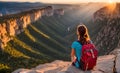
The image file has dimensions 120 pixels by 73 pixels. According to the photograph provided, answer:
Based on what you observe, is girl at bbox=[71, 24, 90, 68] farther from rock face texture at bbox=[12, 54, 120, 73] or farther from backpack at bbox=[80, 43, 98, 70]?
rock face texture at bbox=[12, 54, 120, 73]

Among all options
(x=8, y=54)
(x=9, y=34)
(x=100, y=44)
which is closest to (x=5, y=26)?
(x=9, y=34)

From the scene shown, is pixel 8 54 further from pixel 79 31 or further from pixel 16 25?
pixel 79 31

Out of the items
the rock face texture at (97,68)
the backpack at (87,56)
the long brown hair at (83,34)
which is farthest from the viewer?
the rock face texture at (97,68)

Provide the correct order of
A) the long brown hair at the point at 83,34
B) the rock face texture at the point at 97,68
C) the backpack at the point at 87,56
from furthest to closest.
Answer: the rock face texture at the point at 97,68
the backpack at the point at 87,56
the long brown hair at the point at 83,34

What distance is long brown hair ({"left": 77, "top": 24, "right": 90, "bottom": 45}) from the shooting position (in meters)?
22.5

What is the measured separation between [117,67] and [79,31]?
150 inches

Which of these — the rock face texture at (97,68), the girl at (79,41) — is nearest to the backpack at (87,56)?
the girl at (79,41)

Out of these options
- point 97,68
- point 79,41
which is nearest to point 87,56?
point 79,41

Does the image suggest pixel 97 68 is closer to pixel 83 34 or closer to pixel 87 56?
pixel 87 56

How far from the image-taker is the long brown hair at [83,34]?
73.9 feet

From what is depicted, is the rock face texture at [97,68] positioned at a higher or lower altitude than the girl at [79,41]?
lower

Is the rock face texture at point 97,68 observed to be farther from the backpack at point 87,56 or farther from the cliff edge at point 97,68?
the backpack at point 87,56

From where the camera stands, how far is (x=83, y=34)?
22594 millimetres

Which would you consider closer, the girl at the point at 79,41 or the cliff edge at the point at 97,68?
the girl at the point at 79,41
